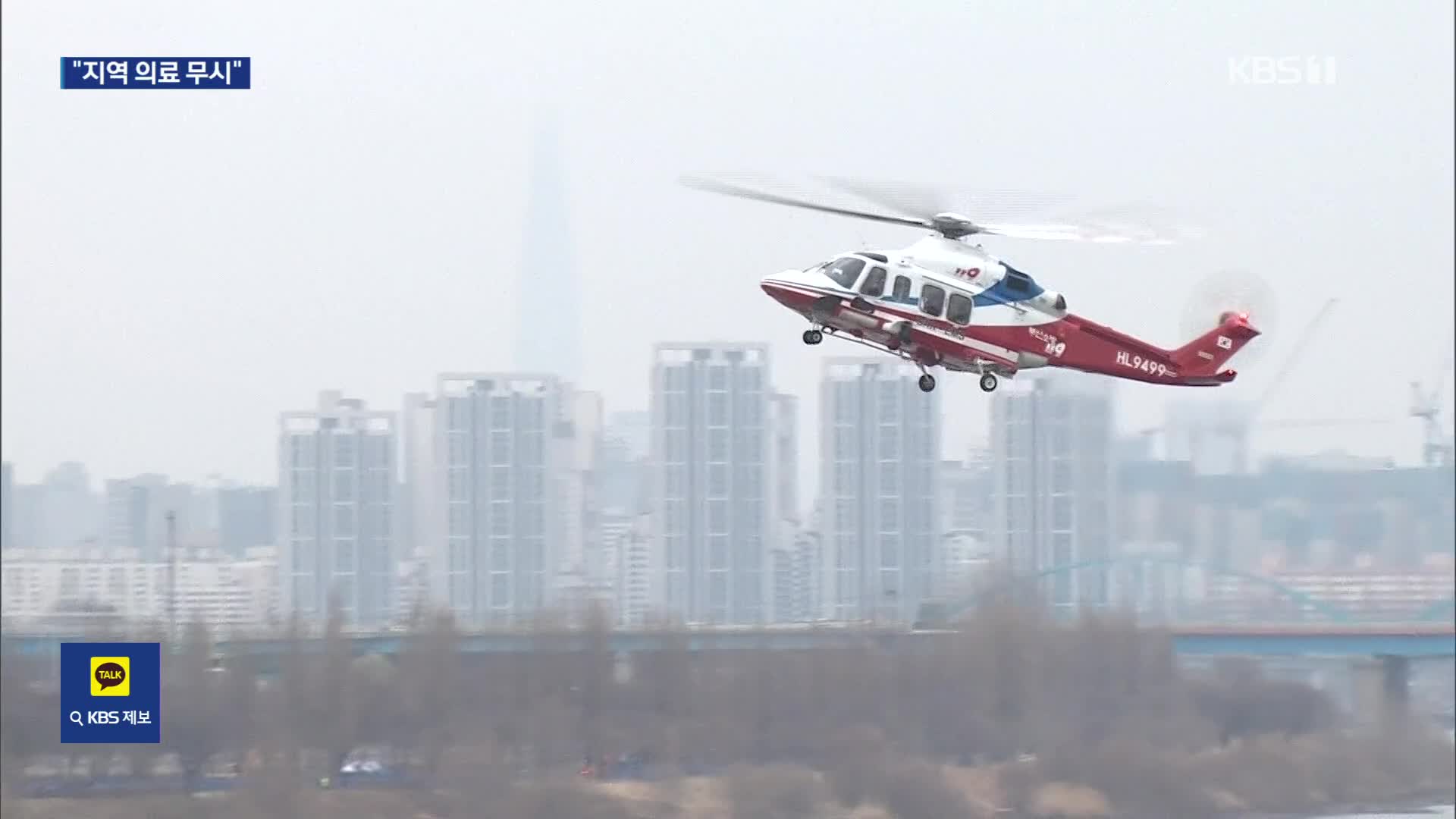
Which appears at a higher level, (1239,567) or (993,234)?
(993,234)

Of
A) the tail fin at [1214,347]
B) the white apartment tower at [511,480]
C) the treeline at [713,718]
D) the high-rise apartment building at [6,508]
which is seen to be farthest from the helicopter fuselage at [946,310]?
the high-rise apartment building at [6,508]

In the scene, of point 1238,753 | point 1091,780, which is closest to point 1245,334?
point 1091,780

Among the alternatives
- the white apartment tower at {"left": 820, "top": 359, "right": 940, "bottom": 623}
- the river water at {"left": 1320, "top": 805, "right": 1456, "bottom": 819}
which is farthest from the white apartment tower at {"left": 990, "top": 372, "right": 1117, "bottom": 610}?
the river water at {"left": 1320, "top": 805, "right": 1456, "bottom": 819}

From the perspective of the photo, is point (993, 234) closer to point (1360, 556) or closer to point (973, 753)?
point (973, 753)

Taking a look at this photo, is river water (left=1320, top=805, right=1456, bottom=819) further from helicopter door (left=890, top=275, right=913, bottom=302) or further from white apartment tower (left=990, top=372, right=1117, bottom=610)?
helicopter door (left=890, top=275, right=913, bottom=302)

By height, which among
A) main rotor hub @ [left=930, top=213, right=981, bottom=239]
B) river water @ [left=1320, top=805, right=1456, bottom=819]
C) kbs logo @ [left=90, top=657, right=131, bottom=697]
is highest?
main rotor hub @ [left=930, top=213, right=981, bottom=239]

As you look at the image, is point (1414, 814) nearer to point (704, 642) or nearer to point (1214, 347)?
point (704, 642)
